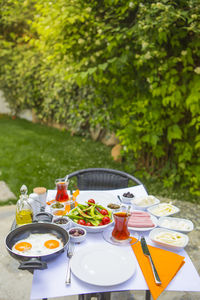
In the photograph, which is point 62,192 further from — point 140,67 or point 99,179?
point 140,67

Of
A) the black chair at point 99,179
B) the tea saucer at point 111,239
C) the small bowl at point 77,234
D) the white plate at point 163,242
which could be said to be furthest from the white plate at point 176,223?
the black chair at point 99,179

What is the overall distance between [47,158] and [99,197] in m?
3.86

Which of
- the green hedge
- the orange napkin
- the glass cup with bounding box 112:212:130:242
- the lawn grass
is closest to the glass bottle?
the glass cup with bounding box 112:212:130:242

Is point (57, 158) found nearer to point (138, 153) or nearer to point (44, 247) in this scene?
point (138, 153)

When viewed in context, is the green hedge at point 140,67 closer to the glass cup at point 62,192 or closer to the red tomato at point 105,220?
the glass cup at point 62,192

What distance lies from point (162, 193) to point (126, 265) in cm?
303

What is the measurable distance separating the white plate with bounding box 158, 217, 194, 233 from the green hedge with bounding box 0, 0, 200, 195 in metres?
1.97

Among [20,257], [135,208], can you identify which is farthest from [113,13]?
[20,257]

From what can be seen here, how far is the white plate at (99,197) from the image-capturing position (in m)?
1.83

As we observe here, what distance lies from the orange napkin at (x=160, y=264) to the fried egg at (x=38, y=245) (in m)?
0.38

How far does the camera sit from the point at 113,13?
362 centimetres

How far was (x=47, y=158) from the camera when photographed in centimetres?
559

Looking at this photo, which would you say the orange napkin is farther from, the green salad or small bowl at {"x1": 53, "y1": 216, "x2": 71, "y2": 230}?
small bowl at {"x1": 53, "y1": 216, "x2": 71, "y2": 230}

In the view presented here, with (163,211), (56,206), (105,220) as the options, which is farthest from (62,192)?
(163,211)
